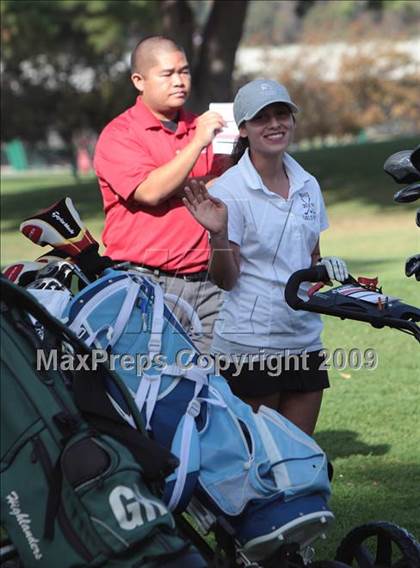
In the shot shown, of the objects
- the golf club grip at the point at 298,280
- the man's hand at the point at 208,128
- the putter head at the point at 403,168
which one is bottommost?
the golf club grip at the point at 298,280

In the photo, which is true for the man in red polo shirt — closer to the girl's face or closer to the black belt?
the black belt

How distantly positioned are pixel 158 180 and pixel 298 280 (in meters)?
1.68

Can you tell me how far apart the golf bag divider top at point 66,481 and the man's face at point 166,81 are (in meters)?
2.30

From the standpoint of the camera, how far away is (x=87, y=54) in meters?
40.9

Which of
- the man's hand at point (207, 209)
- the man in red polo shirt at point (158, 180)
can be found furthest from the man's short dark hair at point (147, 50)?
the man's hand at point (207, 209)

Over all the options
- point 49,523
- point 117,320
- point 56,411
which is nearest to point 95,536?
point 49,523

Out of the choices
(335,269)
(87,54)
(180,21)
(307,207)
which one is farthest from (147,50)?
(87,54)

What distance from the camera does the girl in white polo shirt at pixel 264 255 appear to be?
15.4ft

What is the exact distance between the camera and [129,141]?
554cm

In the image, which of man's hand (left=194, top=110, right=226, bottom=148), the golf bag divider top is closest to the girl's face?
man's hand (left=194, top=110, right=226, bottom=148)

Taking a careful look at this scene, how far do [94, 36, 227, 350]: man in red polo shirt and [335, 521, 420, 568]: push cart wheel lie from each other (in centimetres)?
127

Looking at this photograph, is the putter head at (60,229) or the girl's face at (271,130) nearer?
the putter head at (60,229)

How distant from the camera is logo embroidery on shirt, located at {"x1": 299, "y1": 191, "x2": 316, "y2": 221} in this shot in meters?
4.80

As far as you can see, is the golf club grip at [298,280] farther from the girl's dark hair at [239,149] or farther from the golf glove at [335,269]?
the girl's dark hair at [239,149]
